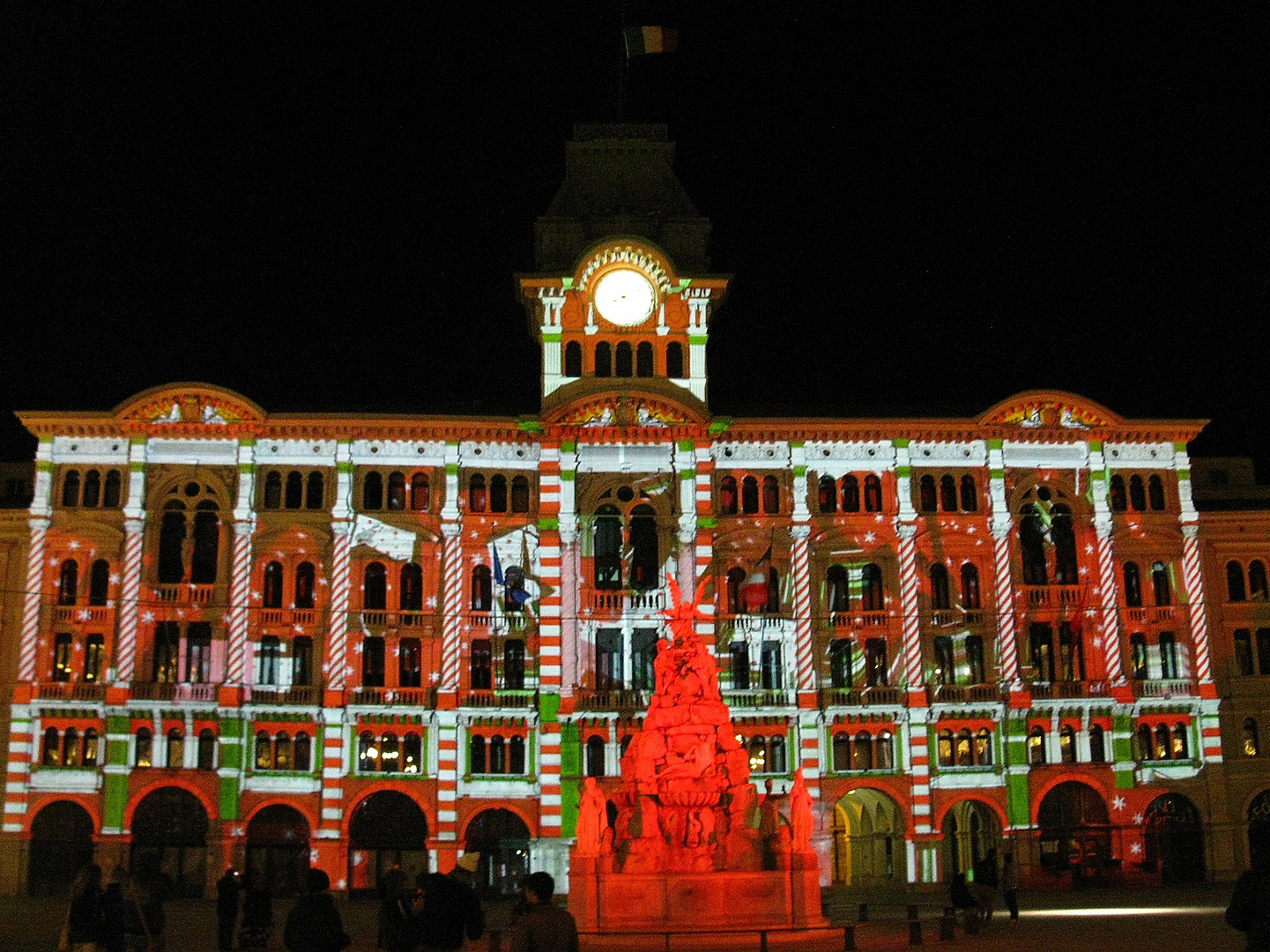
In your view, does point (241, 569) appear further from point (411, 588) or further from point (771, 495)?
point (771, 495)

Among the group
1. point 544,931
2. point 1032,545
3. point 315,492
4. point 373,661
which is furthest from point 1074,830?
point 544,931

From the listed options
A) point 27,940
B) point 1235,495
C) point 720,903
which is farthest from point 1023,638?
point 27,940

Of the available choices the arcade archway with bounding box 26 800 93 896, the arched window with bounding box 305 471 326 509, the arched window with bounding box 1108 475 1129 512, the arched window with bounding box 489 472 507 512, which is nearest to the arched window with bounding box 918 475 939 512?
the arched window with bounding box 1108 475 1129 512

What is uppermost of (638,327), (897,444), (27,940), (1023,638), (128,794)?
(638,327)

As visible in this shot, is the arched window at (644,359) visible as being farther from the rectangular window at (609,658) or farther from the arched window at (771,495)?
the rectangular window at (609,658)

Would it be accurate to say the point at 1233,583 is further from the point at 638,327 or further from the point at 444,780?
the point at 444,780

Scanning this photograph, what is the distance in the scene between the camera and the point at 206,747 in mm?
51031

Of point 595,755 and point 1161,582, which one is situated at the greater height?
point 1161,582

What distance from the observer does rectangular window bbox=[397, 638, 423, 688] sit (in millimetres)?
52750

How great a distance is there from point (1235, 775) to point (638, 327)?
28.4m

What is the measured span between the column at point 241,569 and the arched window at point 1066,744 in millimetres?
30151

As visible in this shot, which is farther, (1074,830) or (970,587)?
(970,587)

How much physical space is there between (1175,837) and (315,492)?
34.6 meters

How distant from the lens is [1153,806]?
174ft
